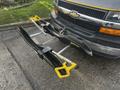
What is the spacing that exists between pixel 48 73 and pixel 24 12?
122 inches

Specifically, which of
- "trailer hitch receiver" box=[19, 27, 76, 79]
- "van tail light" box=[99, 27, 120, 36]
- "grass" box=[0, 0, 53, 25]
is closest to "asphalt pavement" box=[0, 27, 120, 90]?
"trailer hitch receiver" box=[19, 27, 76, 79]

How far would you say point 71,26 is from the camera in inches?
159

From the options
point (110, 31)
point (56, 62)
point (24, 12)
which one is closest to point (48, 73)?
point (56, 62)

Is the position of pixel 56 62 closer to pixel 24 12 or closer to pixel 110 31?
pixel 110 31

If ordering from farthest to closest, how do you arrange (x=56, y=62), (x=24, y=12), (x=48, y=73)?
(x=24, y=12)
(x=48, y=73)
(x=56, y=62)

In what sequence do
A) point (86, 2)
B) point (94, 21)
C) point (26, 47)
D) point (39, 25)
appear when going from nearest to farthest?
point (94, 21) → point (86, 2) → point (39, 25) → point (26, 47)

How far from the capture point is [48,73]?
13.3ft

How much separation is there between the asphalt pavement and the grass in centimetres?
134

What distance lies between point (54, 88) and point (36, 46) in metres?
0.90

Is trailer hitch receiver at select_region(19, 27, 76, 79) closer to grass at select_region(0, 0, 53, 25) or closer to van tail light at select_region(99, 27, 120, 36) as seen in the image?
van tail light at select_region(99, 27, 120, 36)

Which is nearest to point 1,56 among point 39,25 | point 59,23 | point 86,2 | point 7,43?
point 7,43

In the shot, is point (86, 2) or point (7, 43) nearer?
point (86, 2)

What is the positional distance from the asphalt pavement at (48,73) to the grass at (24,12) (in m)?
1.34

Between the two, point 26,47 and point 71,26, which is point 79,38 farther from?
point 26,47
